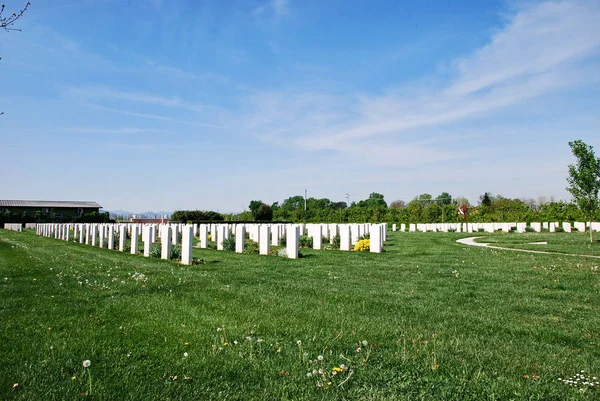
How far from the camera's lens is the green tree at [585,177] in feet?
61.6

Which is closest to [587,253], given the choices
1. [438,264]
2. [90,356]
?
[438,264]

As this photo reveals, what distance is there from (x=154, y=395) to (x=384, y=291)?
4572mm

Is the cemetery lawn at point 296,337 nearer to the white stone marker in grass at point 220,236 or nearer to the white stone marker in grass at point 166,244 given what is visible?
the white stone marker in grass at point 166,244

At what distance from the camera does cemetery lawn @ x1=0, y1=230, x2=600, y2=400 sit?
308 centimetres

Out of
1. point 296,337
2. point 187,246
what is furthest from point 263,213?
point 296,337

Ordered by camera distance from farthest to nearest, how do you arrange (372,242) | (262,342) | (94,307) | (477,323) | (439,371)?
1. (372,242)
2. (94,307)
3. (477,323)
4. (262,342)
5. (439,371)

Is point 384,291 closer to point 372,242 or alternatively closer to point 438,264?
point 438,264

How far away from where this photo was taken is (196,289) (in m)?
6.83

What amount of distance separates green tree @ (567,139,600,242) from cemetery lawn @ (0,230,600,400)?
1362 cm

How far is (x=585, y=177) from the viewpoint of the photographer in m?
18.8

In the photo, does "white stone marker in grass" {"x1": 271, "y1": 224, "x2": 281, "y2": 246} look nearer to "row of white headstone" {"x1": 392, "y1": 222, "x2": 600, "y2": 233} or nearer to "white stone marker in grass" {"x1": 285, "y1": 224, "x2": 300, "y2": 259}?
"white stone marker in grass" {"x1": 285, "y1": 224, "x2": 300, "y2": 259}

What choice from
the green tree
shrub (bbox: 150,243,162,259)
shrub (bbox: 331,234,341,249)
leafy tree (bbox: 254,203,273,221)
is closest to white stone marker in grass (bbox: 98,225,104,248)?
shrub (bbox: 150,243,162,259)

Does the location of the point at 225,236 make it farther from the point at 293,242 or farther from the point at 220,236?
the point at 293,242

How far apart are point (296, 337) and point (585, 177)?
1970 cm
